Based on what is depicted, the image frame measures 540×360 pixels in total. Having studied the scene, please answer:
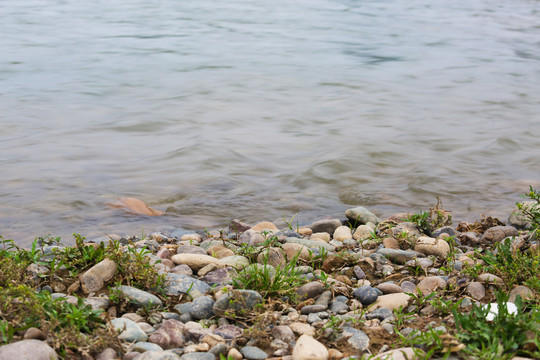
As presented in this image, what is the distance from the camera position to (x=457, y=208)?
5.37 meters

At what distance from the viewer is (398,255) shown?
367 cm

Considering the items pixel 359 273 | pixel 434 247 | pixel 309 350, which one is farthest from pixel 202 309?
pixel 434 247

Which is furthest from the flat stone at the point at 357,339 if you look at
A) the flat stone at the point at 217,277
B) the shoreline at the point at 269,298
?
the flat stone at the point at 217,277

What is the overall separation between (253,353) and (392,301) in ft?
2.67

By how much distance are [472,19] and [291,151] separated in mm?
12798

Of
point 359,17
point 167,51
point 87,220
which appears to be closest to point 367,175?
point 87,220

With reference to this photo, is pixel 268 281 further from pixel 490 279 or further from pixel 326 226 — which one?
Answer: pixel 326 226

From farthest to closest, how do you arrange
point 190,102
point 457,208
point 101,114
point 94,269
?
point 190,102, point 101,114, point 457,208, point 94,269

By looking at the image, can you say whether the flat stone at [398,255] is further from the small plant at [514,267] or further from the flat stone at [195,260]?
the flat stone at [195,260]

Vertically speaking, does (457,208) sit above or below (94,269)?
below

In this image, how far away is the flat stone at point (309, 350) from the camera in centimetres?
249

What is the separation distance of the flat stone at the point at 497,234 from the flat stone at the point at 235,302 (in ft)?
6.44

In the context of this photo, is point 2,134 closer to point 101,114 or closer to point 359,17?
point 101,114

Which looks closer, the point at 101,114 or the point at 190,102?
the point at 101,114
